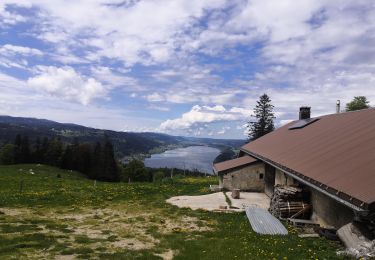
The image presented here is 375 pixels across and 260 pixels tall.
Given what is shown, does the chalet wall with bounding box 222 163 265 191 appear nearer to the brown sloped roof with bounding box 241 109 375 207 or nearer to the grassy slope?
the brown sloped roof with bounding box 241 109 375 207

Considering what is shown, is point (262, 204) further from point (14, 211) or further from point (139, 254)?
point (14, 211)

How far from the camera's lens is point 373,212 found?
34.6 ft

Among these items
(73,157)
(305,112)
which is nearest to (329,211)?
(305,112)

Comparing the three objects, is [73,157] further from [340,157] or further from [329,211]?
[340,157]

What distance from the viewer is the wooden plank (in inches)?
624

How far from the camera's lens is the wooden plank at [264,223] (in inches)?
624

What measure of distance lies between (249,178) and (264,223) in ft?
48.9

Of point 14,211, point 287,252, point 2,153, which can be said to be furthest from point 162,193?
point 2,153

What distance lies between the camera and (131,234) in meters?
16.8

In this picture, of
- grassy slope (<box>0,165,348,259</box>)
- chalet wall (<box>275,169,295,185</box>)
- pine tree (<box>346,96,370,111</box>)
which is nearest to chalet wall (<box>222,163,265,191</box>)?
chalet wall (<box>275,169,295,185</box>)

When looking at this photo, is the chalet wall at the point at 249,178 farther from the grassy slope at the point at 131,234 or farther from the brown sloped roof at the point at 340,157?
the grassy slope at the point at 131,234

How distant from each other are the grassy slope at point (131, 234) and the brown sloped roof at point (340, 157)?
214 cm

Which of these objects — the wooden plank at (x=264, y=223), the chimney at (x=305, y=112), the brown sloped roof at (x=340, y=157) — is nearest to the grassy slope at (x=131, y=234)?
the wooden plank at (x=264, y=223)

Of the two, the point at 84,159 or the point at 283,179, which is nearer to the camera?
the point at 283,179
